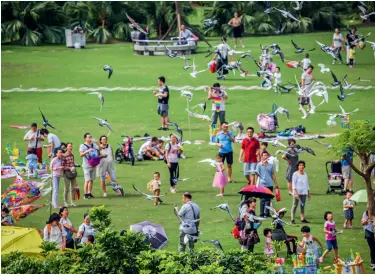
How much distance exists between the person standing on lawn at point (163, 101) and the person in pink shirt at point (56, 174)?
712 centimetres

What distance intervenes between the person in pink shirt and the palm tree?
2482 centimetres

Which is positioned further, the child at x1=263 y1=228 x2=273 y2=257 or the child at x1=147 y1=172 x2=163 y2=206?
the child at x1=147 y1=172 x2=163 y2=206

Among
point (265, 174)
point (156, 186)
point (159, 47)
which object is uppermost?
point (159, 47)

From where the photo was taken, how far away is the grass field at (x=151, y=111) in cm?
2581

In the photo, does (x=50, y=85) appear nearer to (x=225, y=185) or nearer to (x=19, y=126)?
(x=19, y=126)

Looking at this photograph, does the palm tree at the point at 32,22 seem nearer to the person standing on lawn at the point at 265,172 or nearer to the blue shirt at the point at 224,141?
the blue shirt at the point at 224,141

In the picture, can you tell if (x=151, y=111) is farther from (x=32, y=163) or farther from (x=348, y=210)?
(x=348, y=210)

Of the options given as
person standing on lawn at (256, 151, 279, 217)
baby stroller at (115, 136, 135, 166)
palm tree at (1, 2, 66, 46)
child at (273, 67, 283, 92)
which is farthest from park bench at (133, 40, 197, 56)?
person standing on lawn at (256, 151, 279, 217)

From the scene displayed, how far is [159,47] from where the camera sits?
156ft

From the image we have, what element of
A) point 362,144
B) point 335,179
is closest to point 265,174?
point 335,179

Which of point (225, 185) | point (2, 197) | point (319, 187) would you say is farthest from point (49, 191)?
point (319, 187)

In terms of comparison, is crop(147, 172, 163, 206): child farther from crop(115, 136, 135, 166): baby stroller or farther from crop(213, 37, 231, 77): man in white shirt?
crop(213, 37, 231, 77): man in white shirt

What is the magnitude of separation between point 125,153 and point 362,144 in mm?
8290

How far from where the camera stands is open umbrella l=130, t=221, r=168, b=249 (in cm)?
2241
